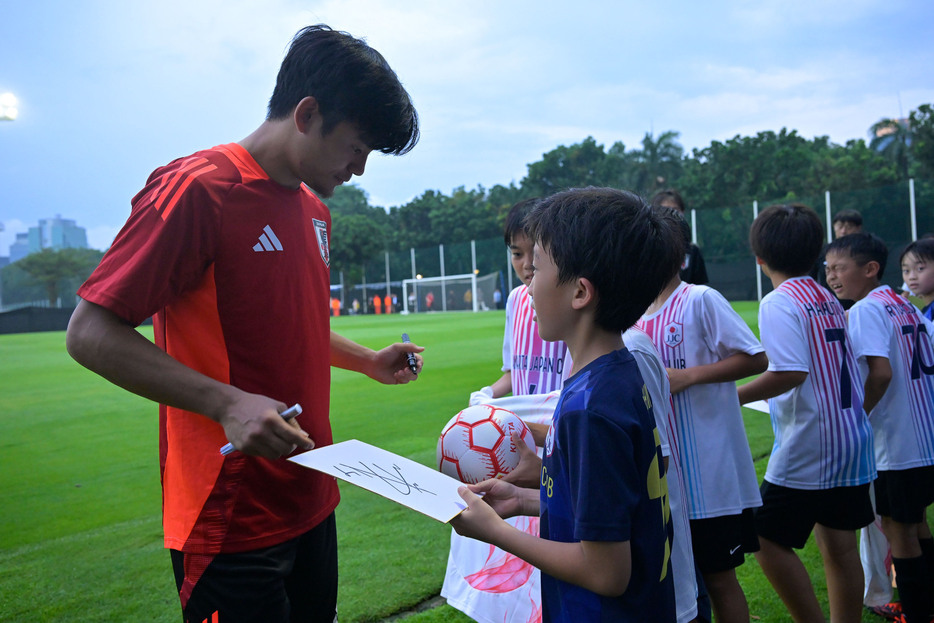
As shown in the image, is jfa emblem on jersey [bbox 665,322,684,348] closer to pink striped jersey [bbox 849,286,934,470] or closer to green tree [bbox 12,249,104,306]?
pink striped jersey [bbox 849,286,934,470]

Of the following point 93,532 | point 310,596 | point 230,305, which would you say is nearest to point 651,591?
point 310,596

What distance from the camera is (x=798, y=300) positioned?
2.96 m

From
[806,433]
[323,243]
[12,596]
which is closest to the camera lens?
[323,243]

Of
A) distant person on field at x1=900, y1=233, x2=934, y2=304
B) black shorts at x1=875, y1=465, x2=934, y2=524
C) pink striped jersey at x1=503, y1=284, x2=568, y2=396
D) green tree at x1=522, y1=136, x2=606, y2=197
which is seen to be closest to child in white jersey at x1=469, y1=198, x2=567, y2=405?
pink striped jersey at x1=503, y1=284, x2=568, y2=396

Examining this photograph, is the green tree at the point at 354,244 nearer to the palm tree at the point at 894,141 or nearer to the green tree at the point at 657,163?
the green tree at the point at 657,163

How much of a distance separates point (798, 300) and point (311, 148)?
222 centimetres

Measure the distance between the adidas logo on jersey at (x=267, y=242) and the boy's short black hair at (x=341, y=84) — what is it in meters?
0.35

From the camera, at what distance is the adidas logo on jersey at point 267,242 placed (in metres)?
1.87

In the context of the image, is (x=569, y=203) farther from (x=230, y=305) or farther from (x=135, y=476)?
(x=135, y=476)

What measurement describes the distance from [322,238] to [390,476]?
957 millimetres

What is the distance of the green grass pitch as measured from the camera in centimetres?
371

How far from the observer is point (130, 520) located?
17.1ft

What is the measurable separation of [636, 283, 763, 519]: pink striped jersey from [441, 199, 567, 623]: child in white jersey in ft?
1.76
